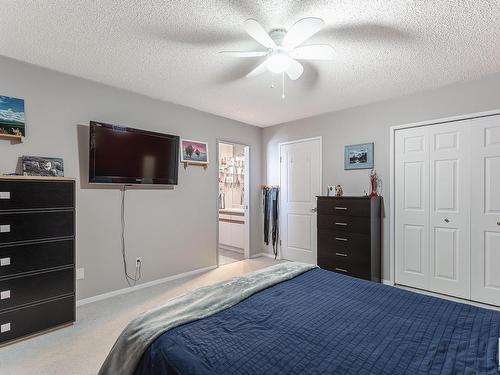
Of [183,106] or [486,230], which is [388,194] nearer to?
[486,230]

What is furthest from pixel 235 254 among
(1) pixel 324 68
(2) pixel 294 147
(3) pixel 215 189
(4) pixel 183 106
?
(1) pixel 324 68

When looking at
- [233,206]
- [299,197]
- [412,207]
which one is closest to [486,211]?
[412,207]

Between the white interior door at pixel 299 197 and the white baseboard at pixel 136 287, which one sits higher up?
the white interior door at pixel 299 197

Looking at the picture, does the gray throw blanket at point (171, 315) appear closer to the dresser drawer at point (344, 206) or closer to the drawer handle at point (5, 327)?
the drawer handle at point (5, 327)

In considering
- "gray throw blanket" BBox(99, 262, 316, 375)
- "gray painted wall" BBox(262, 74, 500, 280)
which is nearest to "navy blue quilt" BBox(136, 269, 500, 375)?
"gray throw blanket" BBox(99, 262, 316, 375)

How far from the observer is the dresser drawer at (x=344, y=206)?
3.54 metres

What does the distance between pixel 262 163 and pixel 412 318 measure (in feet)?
13.6

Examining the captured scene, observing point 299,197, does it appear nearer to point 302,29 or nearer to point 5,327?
point 302,29

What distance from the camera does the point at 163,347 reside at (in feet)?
4.01

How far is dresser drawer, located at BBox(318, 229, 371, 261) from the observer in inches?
139

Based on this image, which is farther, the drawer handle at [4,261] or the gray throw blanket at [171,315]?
the drawer handle at [4,261]

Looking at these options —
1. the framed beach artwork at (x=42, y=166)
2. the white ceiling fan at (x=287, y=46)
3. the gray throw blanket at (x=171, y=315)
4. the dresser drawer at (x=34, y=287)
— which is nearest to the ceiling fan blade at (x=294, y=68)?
the white ceiling fan at (x=287, y=46)

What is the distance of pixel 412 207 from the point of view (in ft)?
11.6

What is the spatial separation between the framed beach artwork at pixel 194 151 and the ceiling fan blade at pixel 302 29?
7.72 ft
